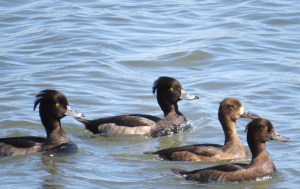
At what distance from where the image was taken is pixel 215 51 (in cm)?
1641

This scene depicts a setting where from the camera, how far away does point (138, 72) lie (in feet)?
47.8

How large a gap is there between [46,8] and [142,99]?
981 cm

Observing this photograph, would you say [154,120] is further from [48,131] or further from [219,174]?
[219,174]

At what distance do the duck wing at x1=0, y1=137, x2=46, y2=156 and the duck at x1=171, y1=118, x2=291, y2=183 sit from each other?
2.55m

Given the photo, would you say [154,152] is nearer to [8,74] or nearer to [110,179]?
[110,179]

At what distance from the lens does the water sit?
860 cm

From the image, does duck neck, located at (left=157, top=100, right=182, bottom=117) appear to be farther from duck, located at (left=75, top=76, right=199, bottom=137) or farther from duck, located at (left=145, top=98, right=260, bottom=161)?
duck, located at (left=145, top=98, right=260, bottom=161)

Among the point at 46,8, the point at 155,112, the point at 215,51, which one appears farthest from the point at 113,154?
the point at 46,8

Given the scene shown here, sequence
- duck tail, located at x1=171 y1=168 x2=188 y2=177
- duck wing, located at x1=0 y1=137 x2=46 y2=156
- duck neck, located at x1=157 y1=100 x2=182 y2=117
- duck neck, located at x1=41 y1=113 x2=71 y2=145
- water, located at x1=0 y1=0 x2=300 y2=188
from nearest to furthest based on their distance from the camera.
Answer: duck tail, located at x1=171 y1=168 x2=188 y2=177, water, located at x1=0 y1=0 x2=300 y2=188, duck wing, located at x1=0 y1=137 x2=46 y2=156, duck neck, located at x1=41 y1=113 x2=71 y2=145, duck neck, located at x1=157 y1=100 x2=182 y2=117

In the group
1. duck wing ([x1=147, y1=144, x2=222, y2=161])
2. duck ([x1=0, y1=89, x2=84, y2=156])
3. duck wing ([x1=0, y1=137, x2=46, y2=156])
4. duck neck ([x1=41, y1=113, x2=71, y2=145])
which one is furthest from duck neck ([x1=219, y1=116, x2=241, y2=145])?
duck wing ([x1=0, y1=137, x2=46, y2=156])

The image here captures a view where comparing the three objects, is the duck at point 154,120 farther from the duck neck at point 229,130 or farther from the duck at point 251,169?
the duck at point 251,169

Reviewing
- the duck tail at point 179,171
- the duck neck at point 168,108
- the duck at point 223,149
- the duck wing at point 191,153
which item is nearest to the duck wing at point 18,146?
the duck at point 223,149

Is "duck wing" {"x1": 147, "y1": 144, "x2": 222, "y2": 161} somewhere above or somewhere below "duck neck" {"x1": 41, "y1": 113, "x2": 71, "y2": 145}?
below

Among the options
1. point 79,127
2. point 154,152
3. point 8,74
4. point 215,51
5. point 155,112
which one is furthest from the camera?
point 215,51
